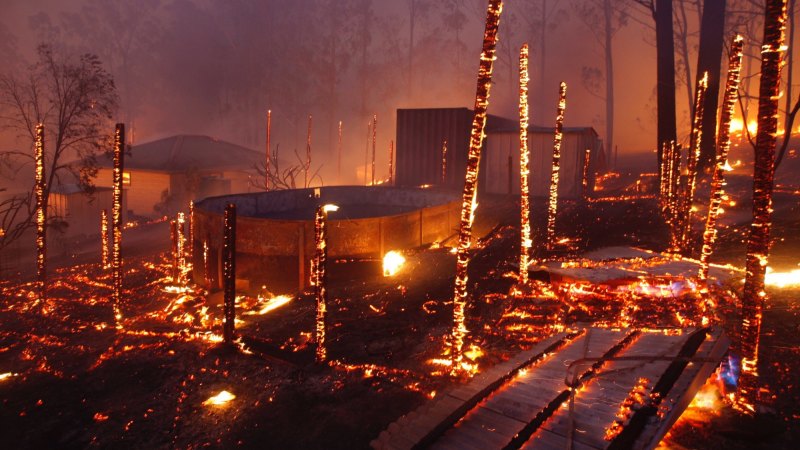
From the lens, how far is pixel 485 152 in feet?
67.7

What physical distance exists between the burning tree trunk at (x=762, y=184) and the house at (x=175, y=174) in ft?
88.1

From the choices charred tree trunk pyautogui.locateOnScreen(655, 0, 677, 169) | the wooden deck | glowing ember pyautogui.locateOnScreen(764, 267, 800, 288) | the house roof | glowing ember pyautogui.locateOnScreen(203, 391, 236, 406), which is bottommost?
glowing ember pyautogui.locateOnScreen(203, 391, 236, 406)

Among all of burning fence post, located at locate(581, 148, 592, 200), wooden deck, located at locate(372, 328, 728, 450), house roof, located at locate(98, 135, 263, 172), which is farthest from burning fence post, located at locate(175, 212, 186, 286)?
house roof, located at locate(98, 135, 263, 172)

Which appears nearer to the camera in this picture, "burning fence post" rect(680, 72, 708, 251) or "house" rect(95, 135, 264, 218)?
"burning fence post" rect(680, 72, 708, 251)

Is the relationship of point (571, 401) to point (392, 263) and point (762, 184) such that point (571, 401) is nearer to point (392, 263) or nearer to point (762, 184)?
point (762, 184)

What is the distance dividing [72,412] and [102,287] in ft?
26.4

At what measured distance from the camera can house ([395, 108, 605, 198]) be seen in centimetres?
1903

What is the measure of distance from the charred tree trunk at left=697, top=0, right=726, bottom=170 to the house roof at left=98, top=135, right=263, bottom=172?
25264mm

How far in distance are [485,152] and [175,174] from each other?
1857 centimetres

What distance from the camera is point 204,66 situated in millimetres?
64750

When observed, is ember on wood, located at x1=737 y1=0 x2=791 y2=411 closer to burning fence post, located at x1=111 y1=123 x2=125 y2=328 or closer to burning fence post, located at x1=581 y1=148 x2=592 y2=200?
burning fence post, located at x1=111 y1=123 x2=125 y2=328

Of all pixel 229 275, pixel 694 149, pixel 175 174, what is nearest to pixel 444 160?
pixel 694 149

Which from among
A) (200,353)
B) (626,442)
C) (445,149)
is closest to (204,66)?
(445,149)

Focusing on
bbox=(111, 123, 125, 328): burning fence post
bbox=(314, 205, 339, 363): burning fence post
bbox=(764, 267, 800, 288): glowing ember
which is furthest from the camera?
bbox=(111, 123, 125, 328): burning fence post
